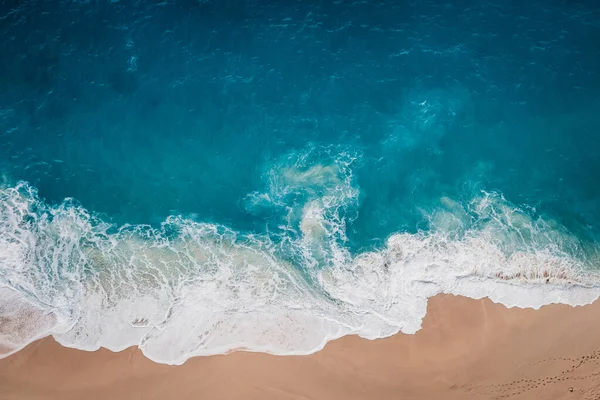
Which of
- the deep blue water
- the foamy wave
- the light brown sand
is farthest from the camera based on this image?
the deep blue water

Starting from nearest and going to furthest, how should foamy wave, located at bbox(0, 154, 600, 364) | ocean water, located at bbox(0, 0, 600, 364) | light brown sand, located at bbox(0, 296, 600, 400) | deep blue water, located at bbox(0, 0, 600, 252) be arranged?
light brown sand, located at bbox(0, 296, 600, 400)
foamy wave, located at bbox(0, 154, 600, 364)
ocean water, located at bbox(0, 0, 600, 364)
deep blue water, located at bbox(0, 0, 600, 252)

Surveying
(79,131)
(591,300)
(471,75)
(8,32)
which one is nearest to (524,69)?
(471,75)

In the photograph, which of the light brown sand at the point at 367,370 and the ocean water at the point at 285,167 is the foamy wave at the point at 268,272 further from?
the light brown sand at the point at 367,370

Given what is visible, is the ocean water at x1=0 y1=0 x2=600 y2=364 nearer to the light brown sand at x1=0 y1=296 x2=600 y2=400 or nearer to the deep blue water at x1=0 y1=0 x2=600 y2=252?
the deep blue water at x1=0 y1=0 x2=600 y2=252

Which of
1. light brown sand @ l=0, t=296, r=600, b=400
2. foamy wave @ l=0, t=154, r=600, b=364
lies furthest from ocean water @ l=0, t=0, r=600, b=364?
light brown sand @ l=0, t=296, r=600, b=400

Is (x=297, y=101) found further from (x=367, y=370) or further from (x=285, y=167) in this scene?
(x=367, y=370)

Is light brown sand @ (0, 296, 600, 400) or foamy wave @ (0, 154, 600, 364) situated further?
foamy wave @ (0, 154, 600, 364)
